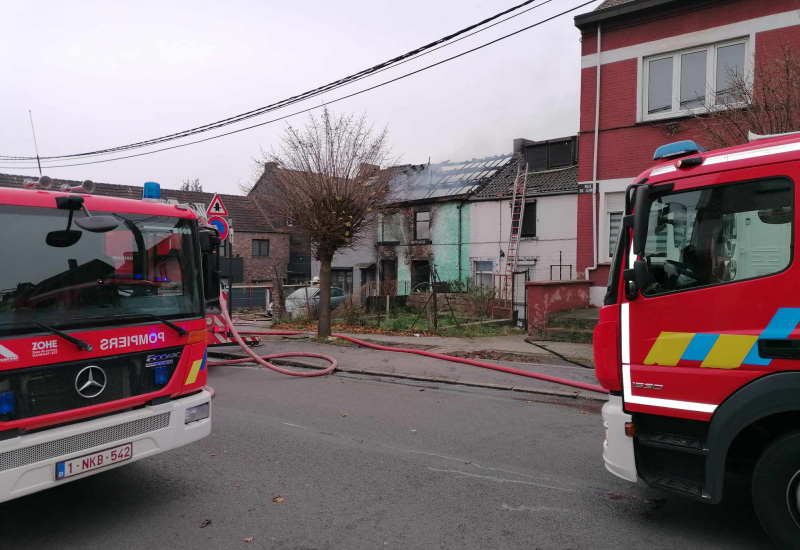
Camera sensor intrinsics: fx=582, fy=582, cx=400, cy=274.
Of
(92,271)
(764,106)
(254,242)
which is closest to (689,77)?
(764,106)

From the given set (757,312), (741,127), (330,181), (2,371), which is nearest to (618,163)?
(741,127)

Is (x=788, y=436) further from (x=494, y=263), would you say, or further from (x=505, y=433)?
(x=494, y=263)

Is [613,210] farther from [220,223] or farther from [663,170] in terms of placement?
[663,170]

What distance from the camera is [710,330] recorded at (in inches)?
144

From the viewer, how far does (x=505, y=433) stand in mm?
6461

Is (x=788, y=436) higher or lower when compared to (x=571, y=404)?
higher

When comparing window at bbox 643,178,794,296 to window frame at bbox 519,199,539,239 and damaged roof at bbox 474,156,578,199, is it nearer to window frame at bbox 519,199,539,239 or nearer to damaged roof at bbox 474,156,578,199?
damaged roof at bbox 474,156,578,199

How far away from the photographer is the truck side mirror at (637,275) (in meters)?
3.85

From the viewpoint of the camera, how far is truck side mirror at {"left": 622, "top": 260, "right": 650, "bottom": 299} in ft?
12.6

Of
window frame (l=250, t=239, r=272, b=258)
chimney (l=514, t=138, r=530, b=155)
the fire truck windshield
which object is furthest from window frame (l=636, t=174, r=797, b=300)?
window frame (l=250, t=239, r=272, b=258)

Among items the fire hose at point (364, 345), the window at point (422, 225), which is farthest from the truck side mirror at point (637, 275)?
the window at point (422, 225)

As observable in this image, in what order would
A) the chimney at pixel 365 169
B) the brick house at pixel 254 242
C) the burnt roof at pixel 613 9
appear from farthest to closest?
the brick house at pixel 254 242, the chimney at pixel 365 169, the burnt roof at pixel 613 9

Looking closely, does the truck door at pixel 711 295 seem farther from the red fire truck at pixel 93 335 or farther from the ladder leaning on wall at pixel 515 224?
the ladder leaning on wall at pixel 515 224

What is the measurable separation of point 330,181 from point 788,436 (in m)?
11.3
